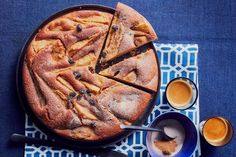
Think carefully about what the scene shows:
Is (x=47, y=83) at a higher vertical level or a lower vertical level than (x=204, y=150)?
higher

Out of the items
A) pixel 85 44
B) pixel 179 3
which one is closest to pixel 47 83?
pixel 85 44

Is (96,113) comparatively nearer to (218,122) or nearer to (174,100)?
(174,100)

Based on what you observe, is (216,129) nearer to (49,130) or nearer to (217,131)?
(217,131)

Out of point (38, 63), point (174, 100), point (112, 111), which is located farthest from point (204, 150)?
point (38, 63)

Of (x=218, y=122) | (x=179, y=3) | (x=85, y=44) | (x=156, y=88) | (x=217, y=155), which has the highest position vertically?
(x=179, y=3)

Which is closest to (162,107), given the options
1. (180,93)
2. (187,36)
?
(180,93)

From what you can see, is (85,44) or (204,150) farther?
(204,150)
